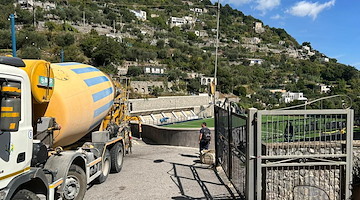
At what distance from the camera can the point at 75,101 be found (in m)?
6.51

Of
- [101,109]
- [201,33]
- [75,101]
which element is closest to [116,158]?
[101,109]

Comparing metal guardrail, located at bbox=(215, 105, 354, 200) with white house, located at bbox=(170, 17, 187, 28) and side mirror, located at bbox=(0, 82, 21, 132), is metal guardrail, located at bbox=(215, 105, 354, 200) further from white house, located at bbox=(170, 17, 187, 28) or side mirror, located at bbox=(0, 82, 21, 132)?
white house, located at bbox=(170, 17, 187, 28)

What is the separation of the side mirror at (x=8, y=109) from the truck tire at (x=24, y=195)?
115 centimetres

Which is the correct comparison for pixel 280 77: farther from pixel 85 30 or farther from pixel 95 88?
pixel 95 88

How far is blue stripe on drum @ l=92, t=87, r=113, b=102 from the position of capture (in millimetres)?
7952

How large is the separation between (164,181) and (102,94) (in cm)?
326

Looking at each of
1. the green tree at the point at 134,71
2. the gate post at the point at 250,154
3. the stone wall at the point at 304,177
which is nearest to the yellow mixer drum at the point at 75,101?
the gate post at the point at 250,154

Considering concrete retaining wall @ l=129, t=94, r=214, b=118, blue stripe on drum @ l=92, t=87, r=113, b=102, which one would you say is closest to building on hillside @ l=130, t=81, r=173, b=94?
concrete retaining wall @ l=129, t=94, r=214, b=118

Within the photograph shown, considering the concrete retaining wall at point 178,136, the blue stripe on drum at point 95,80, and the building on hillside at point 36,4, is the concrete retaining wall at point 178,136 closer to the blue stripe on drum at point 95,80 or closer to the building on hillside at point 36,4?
the blue stripe on drum at point 95,80

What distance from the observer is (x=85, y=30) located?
95562mm

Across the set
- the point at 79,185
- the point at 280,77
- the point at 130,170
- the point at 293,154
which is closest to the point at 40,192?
the point at 79,185

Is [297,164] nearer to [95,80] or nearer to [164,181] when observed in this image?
[164,181]

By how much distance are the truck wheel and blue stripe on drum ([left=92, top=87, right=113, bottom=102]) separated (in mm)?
2301

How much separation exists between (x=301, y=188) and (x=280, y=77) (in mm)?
Result: 128998
